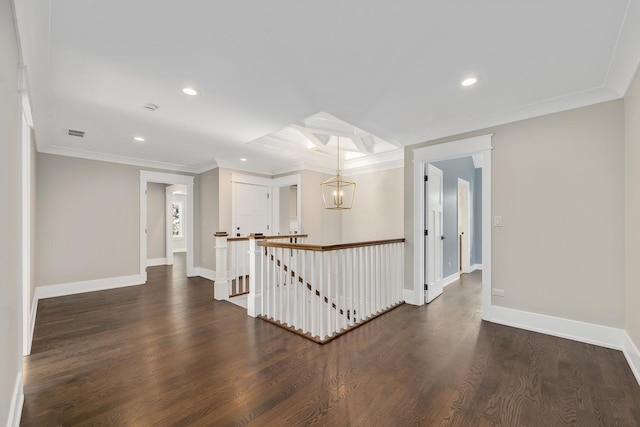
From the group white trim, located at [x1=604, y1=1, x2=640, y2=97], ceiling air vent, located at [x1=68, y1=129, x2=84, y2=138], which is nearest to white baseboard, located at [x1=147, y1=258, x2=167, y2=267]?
ceiling air vent, located at [x1=68, y1=129, x2=84, y2=138]

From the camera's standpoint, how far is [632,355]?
2131 millimetres

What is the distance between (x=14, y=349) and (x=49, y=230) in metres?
3.68

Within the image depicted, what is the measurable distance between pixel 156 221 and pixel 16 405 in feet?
23.0

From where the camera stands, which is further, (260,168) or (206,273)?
(260,168)

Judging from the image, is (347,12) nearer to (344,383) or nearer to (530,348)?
(344,383)

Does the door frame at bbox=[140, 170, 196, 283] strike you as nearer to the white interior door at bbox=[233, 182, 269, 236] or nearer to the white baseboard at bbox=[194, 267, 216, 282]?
the white baseboard at bbox=[194, 267, 216, 282]

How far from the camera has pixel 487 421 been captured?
62.3 inches

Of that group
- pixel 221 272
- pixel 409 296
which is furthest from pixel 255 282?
pixel 409 296

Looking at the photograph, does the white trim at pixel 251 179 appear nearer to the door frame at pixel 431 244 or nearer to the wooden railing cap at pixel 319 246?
the wooden railing cap at pixel 319 246

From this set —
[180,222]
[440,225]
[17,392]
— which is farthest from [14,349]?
[180,222]

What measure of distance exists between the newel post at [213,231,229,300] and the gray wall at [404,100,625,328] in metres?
3.71

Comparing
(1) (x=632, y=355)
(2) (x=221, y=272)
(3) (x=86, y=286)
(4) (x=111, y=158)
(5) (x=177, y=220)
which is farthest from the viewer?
(5) (x=177, y=220)

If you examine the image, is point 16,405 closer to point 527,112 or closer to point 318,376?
→ point 318,376

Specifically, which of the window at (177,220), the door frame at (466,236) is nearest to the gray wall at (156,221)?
the window at (177,220)
